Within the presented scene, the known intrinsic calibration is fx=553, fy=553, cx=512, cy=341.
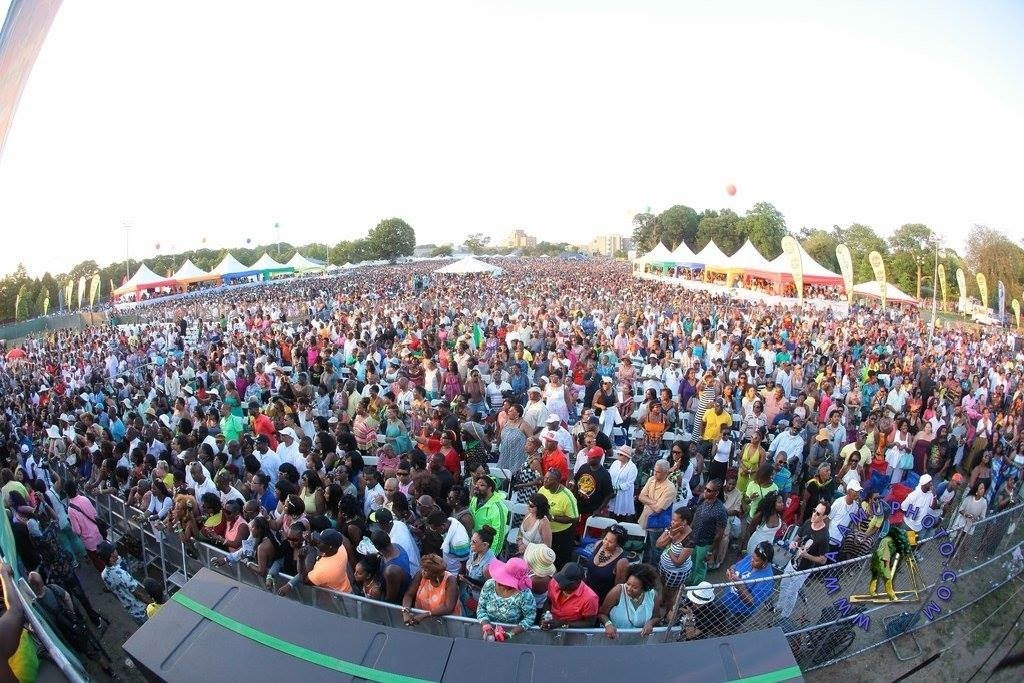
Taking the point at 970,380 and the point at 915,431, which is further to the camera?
the point at 970,380

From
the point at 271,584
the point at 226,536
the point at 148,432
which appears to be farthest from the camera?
the point at 148,432

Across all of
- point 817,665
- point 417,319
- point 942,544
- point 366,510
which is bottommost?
point 817,665

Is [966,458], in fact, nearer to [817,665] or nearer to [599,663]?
[817,665]

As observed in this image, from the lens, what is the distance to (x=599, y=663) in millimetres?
2867

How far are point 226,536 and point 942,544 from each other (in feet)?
21.6

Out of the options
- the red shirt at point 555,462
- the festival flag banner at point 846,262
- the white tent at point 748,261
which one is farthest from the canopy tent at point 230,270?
the red shirt at point 555,462

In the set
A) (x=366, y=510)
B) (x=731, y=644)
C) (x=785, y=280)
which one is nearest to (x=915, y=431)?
(x=731, y=644)

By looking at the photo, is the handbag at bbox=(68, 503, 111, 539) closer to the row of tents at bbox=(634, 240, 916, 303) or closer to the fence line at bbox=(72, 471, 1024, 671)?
the fence line at bbox=(72, 471, 1024, 671)

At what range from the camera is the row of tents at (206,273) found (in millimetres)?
28853

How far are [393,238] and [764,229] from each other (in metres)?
34.6

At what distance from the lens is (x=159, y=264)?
54.8 metres

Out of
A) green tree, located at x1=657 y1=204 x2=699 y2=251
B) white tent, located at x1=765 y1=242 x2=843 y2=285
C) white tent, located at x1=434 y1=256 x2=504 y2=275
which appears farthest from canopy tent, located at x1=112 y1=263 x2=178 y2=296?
green tree, located at x1=657 y1=204 x2=699 y2=251

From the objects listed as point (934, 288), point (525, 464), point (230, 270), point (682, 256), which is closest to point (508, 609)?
point (525, 464)

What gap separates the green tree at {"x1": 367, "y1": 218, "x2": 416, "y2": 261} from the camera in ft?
186
